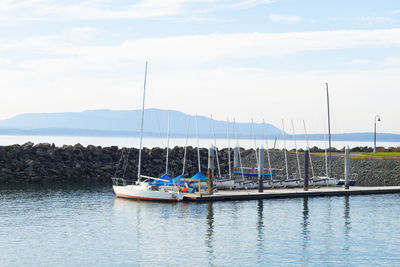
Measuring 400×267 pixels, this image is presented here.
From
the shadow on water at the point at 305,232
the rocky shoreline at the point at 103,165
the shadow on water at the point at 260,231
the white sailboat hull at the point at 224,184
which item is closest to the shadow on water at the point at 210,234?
the shadow on water at the point at 260,231

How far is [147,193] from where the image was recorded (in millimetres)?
52875

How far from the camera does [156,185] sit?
5572 cm

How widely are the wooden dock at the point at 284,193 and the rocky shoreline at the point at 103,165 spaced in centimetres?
891

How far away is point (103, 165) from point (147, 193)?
27971 millimetres

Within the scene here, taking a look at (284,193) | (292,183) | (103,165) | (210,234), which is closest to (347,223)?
(210,234)


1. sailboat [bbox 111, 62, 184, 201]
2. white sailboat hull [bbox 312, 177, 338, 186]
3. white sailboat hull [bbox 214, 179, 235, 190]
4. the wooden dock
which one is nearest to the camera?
sailboat [bbox 111, 62, 184, 201]

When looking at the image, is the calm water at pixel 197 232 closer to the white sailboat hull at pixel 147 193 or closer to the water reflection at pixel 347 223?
the water reflection at pixel 347 223

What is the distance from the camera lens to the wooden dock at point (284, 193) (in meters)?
53.1

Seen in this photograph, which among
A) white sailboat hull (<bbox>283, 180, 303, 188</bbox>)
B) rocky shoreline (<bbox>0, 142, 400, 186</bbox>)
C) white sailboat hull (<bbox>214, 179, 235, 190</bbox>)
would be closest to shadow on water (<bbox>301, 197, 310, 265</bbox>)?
white sailboat hull (<bbox>283, 180, 303, 188</bbox>)

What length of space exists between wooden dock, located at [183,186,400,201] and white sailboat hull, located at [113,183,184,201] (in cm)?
153

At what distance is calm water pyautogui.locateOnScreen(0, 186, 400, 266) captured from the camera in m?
32.2

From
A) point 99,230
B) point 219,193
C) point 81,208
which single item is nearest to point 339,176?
point 219,193

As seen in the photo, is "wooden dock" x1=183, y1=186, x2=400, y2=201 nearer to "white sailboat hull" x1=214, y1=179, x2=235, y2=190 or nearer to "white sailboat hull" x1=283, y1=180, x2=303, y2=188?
"white sailboat hull" x1=283, y1=180, x2=303, y2=188

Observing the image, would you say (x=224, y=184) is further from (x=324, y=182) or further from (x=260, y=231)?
(x=260, y=231)
